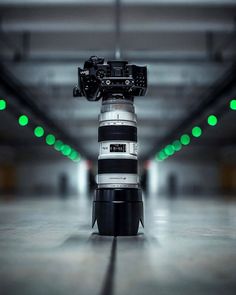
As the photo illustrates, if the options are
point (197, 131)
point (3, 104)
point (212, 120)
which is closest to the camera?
point (3, 104)

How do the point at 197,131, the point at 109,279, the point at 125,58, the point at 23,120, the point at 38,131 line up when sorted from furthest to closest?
1. the point at 197,131
2. the point at 38,131
3. the point at 23,120
4. the point at 125,58
5. the point at 109,279

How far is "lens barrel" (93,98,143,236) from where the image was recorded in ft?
12.1

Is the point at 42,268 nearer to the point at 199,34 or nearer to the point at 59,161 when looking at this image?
the point at 199,34

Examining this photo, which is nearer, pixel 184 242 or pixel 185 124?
pixel 184 242

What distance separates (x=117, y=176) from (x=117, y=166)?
94mm

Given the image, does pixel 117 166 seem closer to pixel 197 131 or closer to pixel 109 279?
pixel 109 279

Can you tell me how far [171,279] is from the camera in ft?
6.85

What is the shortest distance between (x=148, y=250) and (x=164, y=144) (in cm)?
1505

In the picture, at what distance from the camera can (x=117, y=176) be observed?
146 inches

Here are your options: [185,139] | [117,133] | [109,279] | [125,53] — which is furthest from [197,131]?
[109,279]

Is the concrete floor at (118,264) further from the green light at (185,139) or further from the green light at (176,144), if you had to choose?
the green light at (176,144)

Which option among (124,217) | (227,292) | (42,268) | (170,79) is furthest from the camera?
(170,79)

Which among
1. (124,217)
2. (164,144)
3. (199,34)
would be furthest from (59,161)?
(124,217)

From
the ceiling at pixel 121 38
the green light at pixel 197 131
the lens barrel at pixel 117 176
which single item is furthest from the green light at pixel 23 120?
the lens barrel at pixel 117 176
